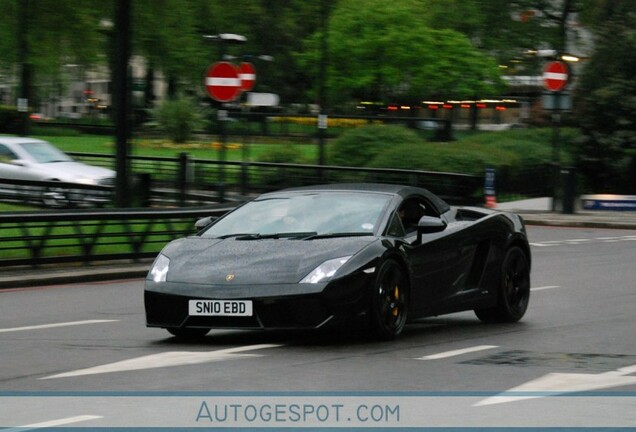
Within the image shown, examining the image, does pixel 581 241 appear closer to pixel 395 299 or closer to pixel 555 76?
pixel 555 76

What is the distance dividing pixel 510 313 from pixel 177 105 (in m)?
52.3

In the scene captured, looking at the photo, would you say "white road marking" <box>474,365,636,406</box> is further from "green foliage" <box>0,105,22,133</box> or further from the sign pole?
"green foliage" <box>0,105,22,133</box>

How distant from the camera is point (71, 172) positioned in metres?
34.0

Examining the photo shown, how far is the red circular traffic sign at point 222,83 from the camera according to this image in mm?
25516

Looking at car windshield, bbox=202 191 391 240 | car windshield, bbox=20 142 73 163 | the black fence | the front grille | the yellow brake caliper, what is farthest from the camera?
the black fence

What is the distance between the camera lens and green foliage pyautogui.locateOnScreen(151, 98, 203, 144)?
215ft

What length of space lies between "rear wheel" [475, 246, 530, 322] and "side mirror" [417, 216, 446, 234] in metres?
1.58

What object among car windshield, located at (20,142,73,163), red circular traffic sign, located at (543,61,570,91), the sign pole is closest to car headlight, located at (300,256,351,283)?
car windshield, located at (20,142,73,163)

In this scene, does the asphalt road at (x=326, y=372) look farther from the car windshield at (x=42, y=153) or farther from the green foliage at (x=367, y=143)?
the green foliage at (x=367, y=143)

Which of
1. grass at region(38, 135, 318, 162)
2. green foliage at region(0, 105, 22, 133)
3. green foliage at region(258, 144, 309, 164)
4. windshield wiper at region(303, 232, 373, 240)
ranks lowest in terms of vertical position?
grass at region(38, 135, 318, 162)

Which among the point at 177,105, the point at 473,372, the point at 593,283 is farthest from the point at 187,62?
the point at 473,372

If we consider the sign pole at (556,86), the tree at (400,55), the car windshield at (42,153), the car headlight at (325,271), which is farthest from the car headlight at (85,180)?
the tree at (400,55)

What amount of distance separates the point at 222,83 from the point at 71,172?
9383 mm

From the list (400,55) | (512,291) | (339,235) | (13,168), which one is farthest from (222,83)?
(400,55)
